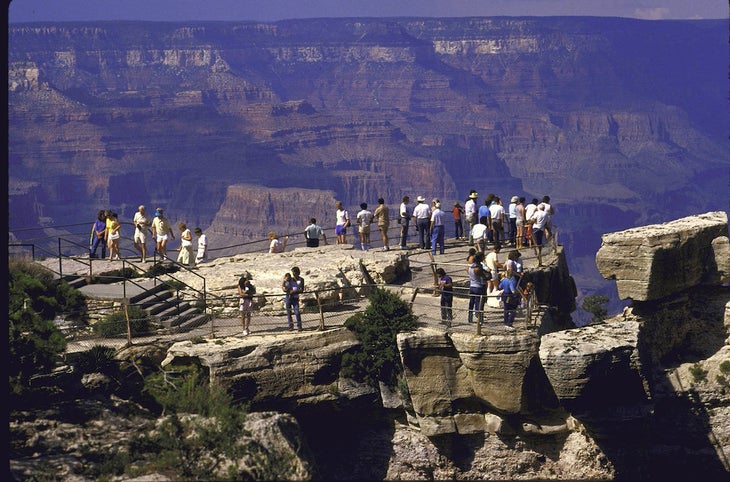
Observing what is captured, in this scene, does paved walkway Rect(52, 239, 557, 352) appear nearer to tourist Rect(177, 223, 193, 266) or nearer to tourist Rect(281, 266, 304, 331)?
tourist Rect(281, 266, 304, 331)

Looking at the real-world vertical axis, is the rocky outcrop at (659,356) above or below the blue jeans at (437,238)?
below

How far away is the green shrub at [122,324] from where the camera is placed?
33469 millimetres

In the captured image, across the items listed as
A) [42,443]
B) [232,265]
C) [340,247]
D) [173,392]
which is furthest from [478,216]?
[42,443]

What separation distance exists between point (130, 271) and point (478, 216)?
11469mm

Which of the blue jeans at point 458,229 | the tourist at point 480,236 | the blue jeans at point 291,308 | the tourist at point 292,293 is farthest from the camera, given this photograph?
the blue jeans at point 458,229

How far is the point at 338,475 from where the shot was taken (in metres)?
33.0

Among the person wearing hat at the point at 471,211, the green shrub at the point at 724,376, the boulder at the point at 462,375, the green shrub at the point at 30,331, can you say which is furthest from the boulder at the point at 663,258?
the green shrub at the point at 30,331

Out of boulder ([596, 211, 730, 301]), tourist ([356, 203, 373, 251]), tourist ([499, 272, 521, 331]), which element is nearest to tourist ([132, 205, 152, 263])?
tourist ([356, 203, 373, 251])

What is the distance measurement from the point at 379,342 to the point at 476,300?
258cm

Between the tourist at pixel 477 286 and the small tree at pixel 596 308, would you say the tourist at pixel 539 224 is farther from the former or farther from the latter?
the small tree at pixel 596 308

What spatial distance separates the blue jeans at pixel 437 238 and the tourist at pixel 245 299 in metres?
8.54

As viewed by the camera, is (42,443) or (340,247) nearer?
(42,443)

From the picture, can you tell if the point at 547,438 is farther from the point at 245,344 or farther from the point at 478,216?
the point at 478,216

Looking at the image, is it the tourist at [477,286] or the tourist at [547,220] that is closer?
the tourist at [477,286]
